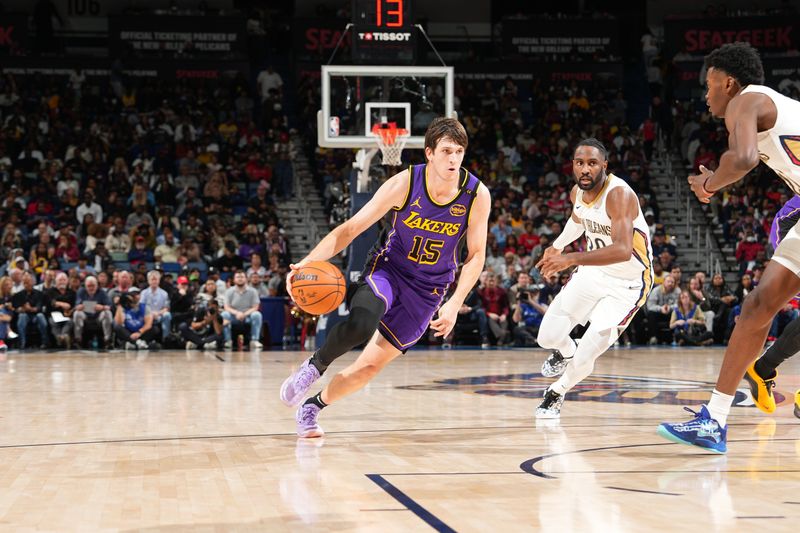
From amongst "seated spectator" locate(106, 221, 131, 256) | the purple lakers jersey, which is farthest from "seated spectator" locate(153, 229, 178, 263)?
the purple lakers jersey

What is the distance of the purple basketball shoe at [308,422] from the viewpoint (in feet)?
19.2

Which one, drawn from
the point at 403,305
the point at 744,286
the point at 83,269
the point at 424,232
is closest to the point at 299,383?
the point at 403,305

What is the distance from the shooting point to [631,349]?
50.9ft

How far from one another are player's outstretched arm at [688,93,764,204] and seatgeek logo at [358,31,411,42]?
9488 millimetres

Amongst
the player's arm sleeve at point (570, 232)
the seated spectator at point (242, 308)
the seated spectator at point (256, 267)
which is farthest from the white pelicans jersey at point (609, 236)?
the seated spectator at point (256, 267)

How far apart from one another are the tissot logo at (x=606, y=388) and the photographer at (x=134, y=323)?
21.2 feet

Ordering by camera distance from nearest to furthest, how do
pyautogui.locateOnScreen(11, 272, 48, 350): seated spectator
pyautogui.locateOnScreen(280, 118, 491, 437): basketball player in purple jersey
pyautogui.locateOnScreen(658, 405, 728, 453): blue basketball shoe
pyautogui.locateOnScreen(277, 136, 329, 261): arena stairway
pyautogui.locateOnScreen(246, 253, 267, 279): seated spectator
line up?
pyautogui.locateOnScreen(658, 405, 728, 453): blue basketball shoe → pyautogui.locateOnScreen(280, 118, 491, 437): basketball player in purple jersey → pyautogui.locateOnScreen(11, 272, 48, 350): seated spectator → pyautogui.locateOnScreen(246, 253, 267, 279): seated spectator → pyautogui.locateOnScreen(277, 136, 329, 261): arena stairway

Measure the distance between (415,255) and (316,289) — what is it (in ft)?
2.39

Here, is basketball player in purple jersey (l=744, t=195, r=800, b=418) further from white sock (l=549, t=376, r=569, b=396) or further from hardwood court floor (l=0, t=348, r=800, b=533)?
white sock (l=549, t=376, r=569, b=396)

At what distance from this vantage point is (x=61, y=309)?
15102mm

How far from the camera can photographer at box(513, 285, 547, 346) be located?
1582 centimetres

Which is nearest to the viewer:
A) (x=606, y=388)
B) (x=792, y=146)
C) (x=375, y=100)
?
(x=792, y=146)

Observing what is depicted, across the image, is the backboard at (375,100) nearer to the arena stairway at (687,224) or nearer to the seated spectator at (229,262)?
the seated spectator at (229,262)

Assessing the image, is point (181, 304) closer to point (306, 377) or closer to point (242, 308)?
point (242, 308)
